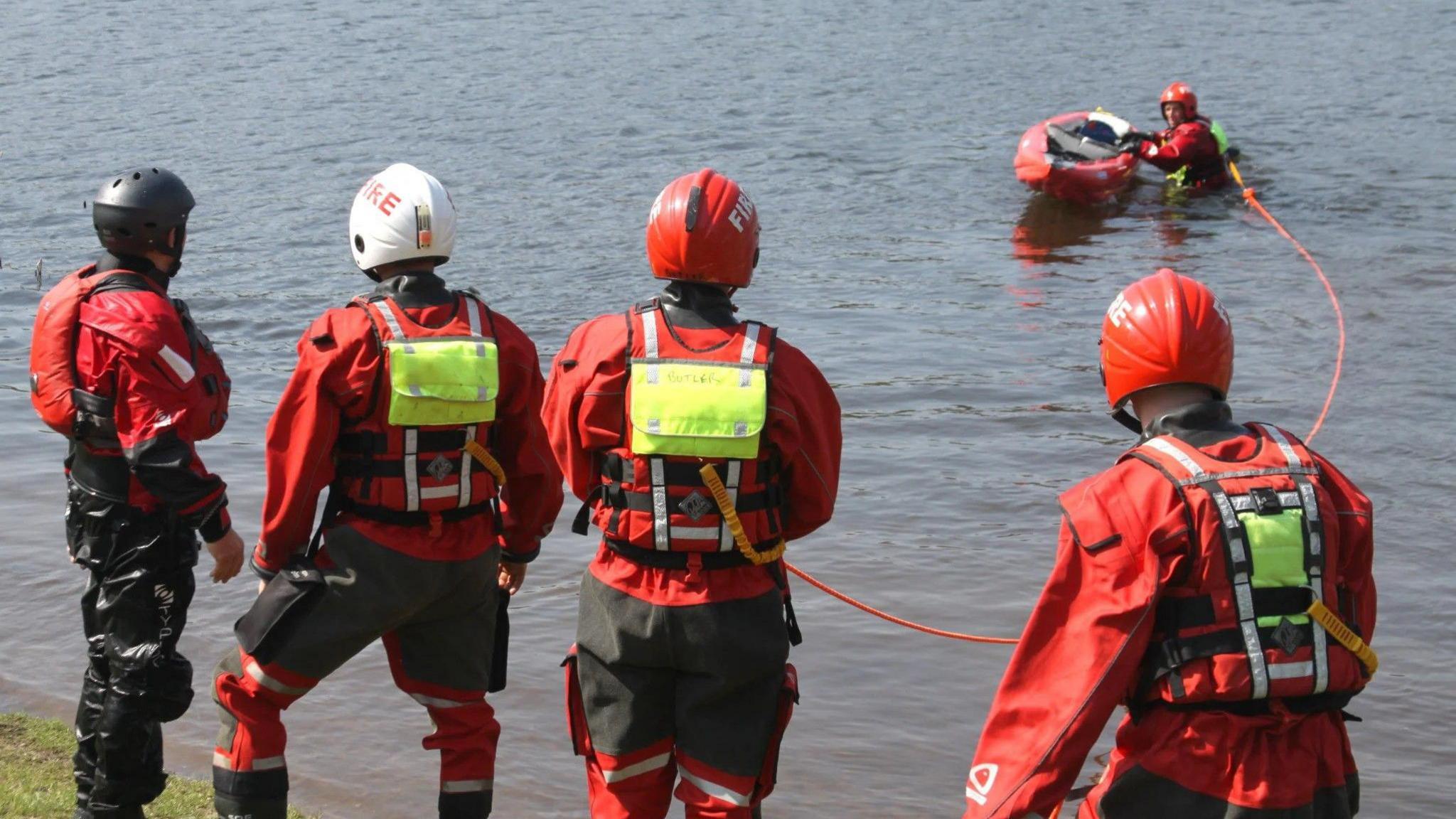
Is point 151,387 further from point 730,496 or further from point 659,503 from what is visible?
point 730,496

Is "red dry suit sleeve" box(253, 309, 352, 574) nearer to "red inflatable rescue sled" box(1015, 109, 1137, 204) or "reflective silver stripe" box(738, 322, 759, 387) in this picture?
"reflective silver stripe" box(738, 322, 759, 387)

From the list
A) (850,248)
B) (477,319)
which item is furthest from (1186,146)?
(477,319)

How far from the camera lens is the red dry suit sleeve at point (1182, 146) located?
18.7 meters

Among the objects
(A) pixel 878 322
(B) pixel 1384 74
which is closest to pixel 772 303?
(A) pixel 878 322

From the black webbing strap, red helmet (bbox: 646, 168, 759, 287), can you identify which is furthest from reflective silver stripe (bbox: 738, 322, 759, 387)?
the black webbing strap

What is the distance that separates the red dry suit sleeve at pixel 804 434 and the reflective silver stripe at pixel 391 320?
1068 mm

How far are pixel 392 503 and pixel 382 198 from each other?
2.95ft

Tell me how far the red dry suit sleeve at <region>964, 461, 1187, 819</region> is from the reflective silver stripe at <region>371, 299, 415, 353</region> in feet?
6.58

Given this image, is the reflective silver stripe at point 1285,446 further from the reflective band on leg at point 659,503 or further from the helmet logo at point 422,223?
the helmet logo at point 422,223

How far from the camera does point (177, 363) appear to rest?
4.77 meters

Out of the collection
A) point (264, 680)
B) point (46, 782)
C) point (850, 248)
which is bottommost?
point (850, 248)

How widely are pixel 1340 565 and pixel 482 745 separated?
257 cm

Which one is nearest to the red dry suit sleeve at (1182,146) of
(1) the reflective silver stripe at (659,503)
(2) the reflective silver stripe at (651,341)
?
(2) the reflective silver stripe at (651,341)

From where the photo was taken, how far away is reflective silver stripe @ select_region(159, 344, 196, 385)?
15.6 feet
